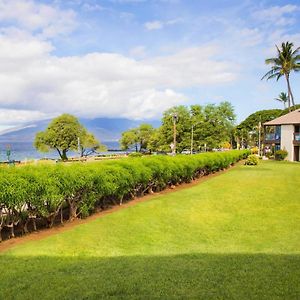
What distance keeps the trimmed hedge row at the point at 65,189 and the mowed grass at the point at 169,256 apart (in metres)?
0.90

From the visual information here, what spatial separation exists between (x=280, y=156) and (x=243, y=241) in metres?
42.7

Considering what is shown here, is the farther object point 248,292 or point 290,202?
point 290,202

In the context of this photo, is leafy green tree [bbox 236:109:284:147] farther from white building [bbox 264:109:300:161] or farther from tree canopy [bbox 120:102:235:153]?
white building [bbox 264:109:300:161]

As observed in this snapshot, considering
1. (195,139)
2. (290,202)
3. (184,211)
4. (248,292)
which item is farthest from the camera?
(195,139)

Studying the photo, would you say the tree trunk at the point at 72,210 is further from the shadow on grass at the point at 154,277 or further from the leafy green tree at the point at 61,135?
the leafy green tree at the point at 61,135

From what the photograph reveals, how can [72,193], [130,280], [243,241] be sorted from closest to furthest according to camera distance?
1. [130,280]
2. [243,241]
3. [72,193]

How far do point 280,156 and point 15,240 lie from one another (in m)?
45.3

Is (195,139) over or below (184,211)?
over

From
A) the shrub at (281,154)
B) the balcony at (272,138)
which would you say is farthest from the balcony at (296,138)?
the balcony at (272,138)

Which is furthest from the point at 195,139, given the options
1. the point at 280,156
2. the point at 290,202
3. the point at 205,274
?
the point at 205,274

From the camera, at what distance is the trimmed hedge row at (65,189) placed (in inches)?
395

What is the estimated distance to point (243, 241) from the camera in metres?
10.1

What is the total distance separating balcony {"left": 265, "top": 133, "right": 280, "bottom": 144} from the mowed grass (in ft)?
128

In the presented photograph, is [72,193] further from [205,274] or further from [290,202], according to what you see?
[290,202]
